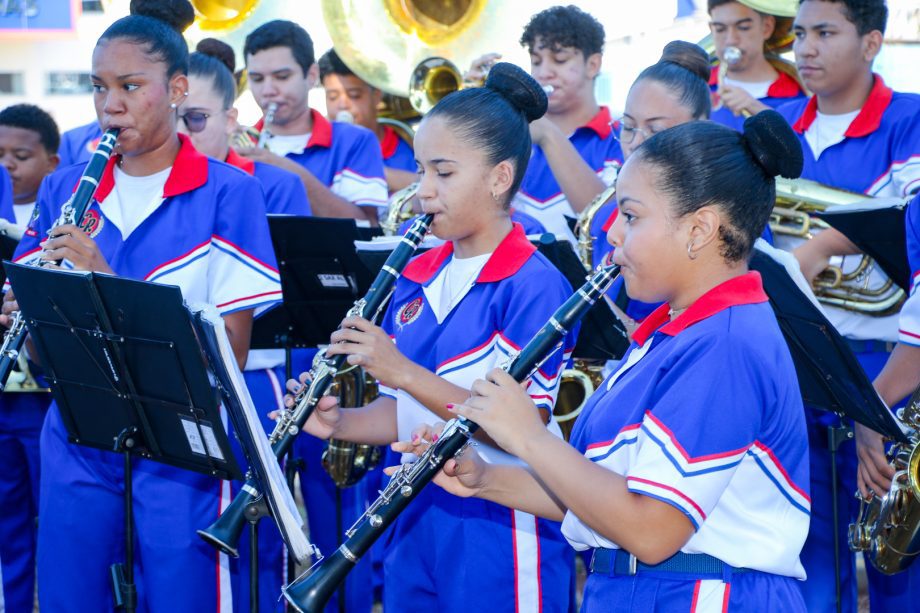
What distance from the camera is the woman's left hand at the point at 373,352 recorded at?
2779mm

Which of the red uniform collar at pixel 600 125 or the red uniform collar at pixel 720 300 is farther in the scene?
the red uniform collar at pixel 600 125

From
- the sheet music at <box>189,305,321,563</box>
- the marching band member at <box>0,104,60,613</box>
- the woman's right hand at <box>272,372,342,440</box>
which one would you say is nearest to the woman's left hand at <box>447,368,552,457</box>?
the sheet music at <box>189,305,321,563</box>

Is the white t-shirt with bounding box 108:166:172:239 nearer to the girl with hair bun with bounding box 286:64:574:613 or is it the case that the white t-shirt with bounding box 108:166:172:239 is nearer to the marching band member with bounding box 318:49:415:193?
the girl with hair bun with bounding box 286:64:574:613

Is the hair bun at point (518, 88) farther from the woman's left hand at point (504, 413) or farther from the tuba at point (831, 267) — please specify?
the tuba at point (831, 267)

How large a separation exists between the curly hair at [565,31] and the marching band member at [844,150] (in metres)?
0.99

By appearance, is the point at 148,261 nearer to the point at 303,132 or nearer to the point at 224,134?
the point at 224,134

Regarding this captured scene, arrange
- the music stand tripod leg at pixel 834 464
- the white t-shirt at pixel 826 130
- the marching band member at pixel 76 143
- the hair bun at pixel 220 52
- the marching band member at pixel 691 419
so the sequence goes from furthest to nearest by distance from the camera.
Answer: the hair bun at pixel 220 52
the marching band member at pixel 76 143
the white t-shirt at pixel 826 130
the music stand tripod leg at pixel 834 464
the marching band member at pixel 691 419

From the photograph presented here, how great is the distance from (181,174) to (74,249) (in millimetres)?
398

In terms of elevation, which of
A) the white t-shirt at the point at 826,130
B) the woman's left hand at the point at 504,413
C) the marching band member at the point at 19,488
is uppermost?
the white t-shirt at the point at 826,130

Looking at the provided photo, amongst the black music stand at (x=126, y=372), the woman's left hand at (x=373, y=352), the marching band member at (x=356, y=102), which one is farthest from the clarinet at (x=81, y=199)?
the marching band member at (x=356, y=102)

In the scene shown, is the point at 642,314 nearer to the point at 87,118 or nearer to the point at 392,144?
Result: the point at 392,144

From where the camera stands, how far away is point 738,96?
443 cm

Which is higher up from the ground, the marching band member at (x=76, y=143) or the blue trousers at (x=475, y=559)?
the marching band member at (x=76, y=143)

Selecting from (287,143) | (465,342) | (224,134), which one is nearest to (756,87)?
(287,143)
